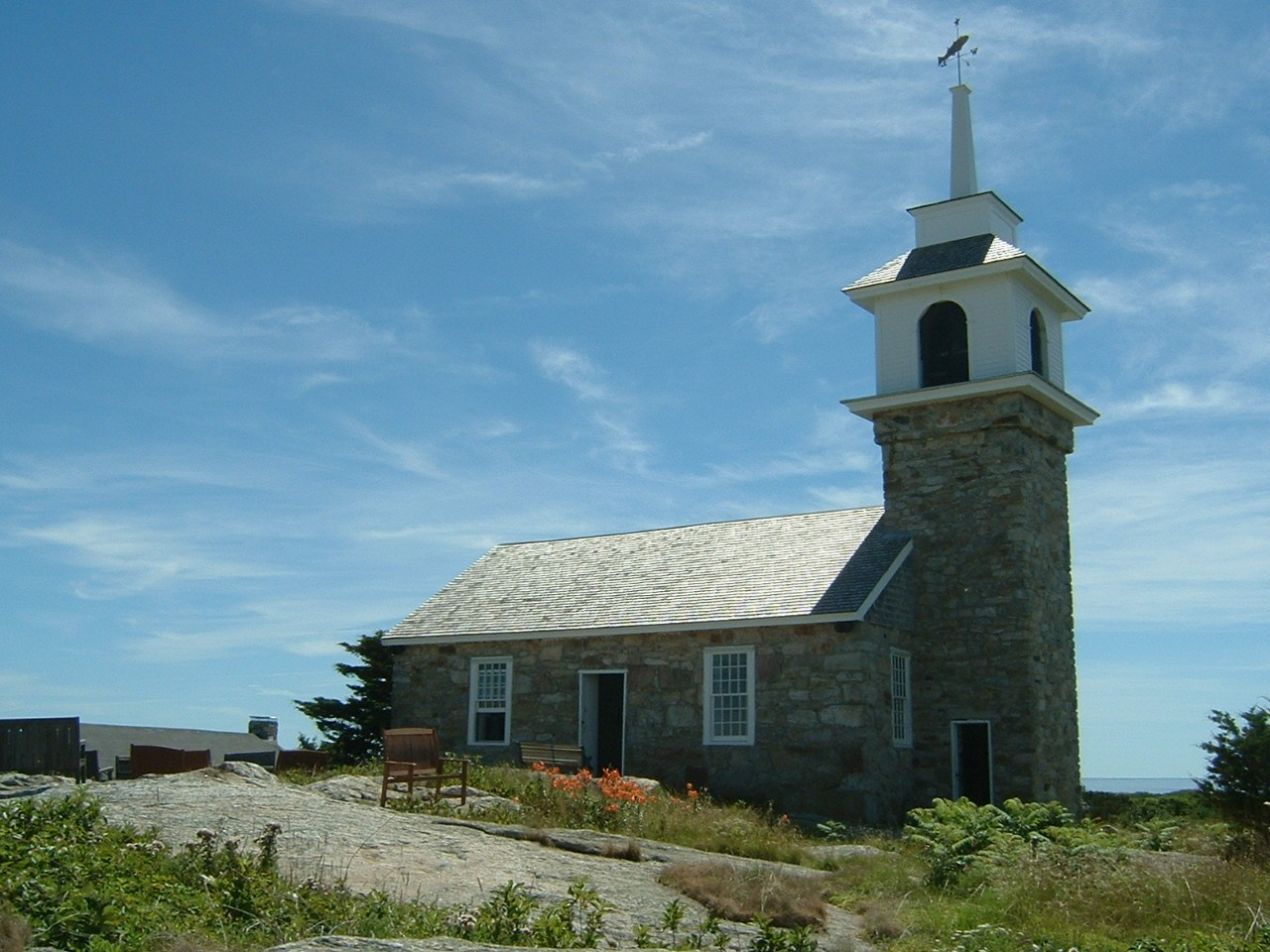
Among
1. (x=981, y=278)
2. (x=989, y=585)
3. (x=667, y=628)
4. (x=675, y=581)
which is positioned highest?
(x=981, y=278)

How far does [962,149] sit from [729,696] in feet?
38.8

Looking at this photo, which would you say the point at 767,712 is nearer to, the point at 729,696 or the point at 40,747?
the point at 729,696

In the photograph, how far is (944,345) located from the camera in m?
23.5

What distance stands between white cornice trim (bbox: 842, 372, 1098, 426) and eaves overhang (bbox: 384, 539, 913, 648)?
99.6 inches

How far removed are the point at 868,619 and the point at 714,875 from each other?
10.2 metres

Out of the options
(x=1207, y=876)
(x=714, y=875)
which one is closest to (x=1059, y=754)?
(x=1207, y=876)

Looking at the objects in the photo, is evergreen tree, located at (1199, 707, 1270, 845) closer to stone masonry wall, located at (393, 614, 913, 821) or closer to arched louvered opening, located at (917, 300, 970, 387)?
stone masonry wall, located at (393, 614, 913, 821)

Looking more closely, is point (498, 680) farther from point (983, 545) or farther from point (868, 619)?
point (983, 545)

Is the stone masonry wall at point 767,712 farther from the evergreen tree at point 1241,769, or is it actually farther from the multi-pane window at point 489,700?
the evergreen tree at point 1241,769

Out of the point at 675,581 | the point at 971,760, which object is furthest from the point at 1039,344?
the point at 675,581

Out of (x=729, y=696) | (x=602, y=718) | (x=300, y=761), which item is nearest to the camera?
(x=300, y=761)

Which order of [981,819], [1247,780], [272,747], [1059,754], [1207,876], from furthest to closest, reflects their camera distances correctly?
[272,747] → [1059,754] → [1247,780] → [981,819] → [1207,876]

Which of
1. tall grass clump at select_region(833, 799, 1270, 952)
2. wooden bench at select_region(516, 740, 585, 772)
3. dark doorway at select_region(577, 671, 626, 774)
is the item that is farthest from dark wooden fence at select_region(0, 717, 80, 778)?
tall grass clump at select_region(833, 799, 1270, 952)

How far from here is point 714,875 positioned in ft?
35.9
